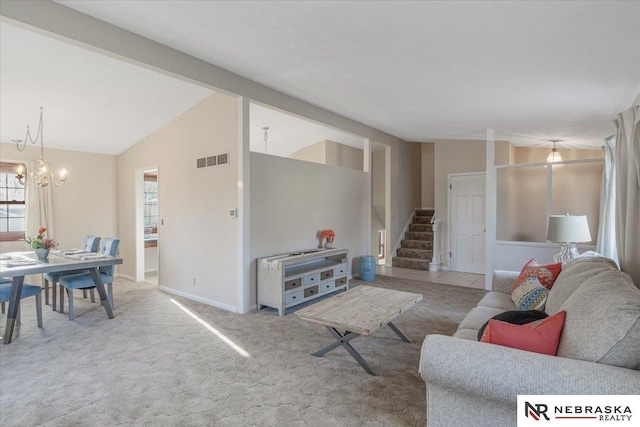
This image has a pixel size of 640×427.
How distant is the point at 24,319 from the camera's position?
4047 millimetres

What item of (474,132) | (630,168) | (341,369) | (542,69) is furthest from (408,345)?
(474,132)

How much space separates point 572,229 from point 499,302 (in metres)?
1.25

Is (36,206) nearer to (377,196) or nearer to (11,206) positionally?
(11,206)

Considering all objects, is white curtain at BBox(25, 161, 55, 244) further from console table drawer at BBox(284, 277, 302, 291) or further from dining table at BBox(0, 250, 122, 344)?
console table drawer at BBox(284, 277, 302, 291)

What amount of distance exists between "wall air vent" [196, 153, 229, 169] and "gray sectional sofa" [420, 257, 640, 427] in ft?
11.4

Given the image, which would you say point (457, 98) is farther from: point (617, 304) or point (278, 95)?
point (617, 304)

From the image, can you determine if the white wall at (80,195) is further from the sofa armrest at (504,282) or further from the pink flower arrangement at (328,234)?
the sofa armrest at (504,282)

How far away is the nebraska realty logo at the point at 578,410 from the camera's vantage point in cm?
134

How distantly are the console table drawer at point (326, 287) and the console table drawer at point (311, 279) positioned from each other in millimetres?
158

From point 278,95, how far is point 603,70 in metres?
3.41

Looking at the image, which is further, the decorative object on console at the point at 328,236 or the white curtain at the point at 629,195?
the decorative object on console at the point at 328,236

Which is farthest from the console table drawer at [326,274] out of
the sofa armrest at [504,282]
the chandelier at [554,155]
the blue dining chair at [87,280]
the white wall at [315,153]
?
the chandelier at [554,155]

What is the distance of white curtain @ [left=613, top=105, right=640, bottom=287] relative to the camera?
94.9 inches

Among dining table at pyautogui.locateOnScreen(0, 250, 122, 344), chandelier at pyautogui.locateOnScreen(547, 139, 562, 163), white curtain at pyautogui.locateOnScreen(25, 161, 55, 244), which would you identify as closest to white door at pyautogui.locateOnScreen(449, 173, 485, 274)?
chandelier at pyautogui.locateOnScreen(547, 139, 562, 163)
